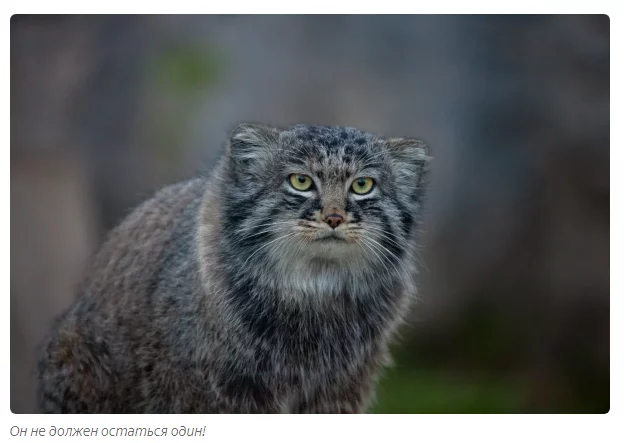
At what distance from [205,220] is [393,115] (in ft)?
15.1

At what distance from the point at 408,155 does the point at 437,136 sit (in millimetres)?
4551

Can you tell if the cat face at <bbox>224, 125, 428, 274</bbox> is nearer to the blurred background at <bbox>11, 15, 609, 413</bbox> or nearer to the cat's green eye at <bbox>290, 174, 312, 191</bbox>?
the cat's green eye at <bbox>290, 174, 312, 191</bbox>

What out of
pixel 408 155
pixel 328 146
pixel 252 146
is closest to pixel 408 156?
pixel 408 155

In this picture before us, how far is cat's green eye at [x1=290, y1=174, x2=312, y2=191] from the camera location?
4.59 metres

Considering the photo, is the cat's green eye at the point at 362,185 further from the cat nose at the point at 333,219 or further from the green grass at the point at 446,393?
the green grass at the point at 446,393

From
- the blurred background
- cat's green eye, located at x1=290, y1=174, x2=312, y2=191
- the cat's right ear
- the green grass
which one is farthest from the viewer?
the blurred background

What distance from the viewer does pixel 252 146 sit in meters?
4.75

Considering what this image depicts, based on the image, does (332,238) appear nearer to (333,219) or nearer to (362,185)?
(333,219)

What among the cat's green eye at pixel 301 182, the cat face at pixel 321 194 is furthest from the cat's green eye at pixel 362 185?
the cat's green eye at pixel 301 182

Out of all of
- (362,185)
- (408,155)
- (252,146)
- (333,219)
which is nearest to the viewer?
(333,219)

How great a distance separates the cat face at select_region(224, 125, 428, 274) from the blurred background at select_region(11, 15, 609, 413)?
4.06 meters

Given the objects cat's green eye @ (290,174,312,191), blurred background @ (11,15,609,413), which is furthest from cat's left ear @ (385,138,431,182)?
blurred background @ (11,15,609,413)

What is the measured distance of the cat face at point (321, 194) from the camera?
4.54 metres
